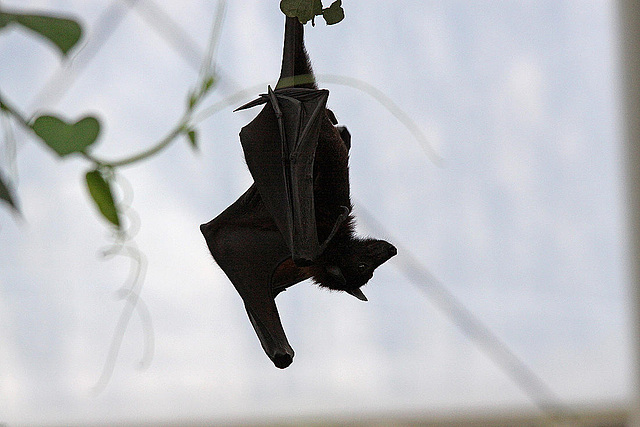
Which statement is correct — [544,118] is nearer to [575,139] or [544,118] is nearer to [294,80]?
[575,139]

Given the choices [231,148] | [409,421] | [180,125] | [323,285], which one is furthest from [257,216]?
[409,421]

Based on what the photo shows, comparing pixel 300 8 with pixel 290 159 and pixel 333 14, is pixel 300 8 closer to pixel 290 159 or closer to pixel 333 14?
pixel 333 14

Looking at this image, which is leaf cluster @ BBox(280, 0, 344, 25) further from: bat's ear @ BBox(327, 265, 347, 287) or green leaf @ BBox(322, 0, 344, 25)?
bat's ear @ BBox(327, 265, 347, 287)

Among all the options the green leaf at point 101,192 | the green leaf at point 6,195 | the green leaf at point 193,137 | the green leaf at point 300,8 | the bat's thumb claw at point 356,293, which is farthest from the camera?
the green leaf at point 193,137

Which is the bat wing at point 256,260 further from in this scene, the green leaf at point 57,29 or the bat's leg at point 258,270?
the green leaf at point 57,29

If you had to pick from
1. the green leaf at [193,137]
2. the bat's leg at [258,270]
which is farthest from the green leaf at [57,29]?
the green leaf at [193,137]

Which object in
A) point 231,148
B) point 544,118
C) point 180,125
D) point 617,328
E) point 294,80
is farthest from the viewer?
point 617,328
